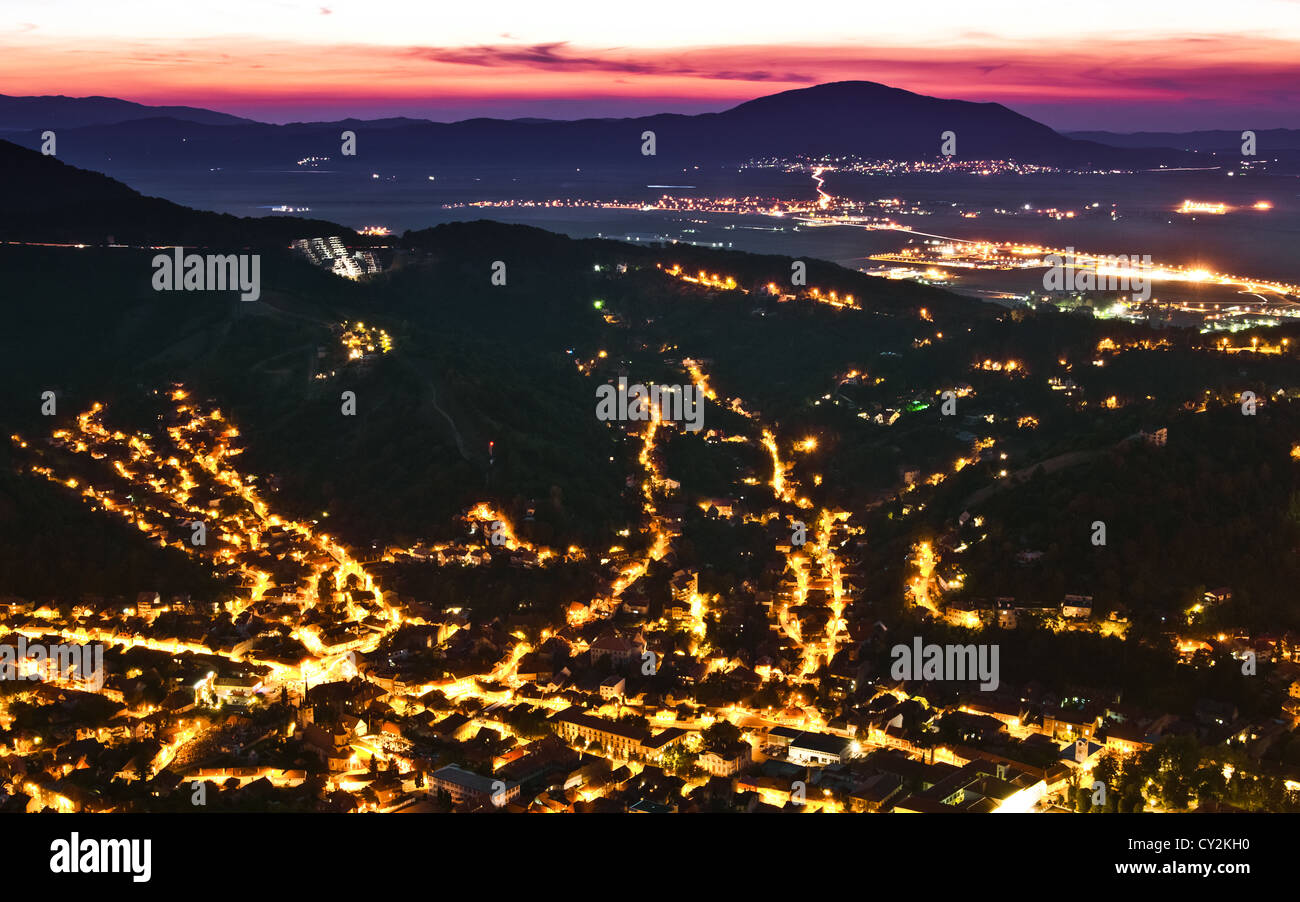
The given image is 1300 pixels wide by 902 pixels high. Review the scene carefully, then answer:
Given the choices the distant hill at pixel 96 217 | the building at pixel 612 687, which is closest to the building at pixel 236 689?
the building at pixel 612 687

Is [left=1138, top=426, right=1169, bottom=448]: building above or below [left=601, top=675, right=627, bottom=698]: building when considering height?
above

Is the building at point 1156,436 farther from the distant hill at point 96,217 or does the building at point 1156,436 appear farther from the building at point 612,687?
the distant hill at point 96,217

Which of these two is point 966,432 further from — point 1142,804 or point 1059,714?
point 1142,804

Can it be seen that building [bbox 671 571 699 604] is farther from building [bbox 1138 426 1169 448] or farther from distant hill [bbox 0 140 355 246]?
distant hill [bbox 0 140 355 246]

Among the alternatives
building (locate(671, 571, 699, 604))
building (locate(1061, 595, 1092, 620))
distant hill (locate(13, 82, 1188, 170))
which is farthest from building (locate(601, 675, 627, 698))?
distant hill (locate(13, 82, 1188, 170))

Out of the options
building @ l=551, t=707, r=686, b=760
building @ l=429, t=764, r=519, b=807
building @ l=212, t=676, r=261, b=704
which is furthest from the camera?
building @ l=212, t=676, r=261, b=704
